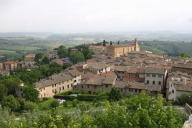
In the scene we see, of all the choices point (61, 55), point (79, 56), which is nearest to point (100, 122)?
Answer: point (79, 56)

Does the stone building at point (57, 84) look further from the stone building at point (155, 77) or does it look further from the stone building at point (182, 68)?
the stone building at point (182, 68)

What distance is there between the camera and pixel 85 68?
56.9 meters

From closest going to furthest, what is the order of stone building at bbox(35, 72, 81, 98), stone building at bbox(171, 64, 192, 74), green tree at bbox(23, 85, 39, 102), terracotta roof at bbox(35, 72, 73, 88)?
green tree at bbox(23, 85, 39, 102) < stone building at bbox(35, 72, 81, 98) < terracotta roof at bbox(35, 72, 73, 88) < stone building at bbox(171, 64, 192, 74)

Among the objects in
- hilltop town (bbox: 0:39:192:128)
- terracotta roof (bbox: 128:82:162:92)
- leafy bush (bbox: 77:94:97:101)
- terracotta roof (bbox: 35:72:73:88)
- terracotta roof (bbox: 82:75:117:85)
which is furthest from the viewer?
terracotta roof (bbox: 35:72:73:88)

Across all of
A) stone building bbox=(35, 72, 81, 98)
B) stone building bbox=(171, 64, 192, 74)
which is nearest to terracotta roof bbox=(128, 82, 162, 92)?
stone building bbox=(171, 64, 192, 74)

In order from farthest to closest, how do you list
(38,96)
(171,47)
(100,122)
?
(171,47)
(38,96)
(100,122)

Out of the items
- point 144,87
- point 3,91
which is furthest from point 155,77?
point 3,91

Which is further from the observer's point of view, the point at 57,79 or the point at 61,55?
the point at 61,55

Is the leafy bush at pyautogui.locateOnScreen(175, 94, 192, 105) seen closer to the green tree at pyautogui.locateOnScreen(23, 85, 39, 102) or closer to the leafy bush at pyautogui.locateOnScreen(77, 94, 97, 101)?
the leafy bush at pyautogui.locateOnScreen(77, 94, 97, 101)

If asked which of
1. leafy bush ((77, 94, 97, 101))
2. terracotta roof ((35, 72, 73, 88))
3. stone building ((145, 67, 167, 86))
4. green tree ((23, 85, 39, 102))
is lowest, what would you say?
leafy bush ((77, 94, 97, 101))

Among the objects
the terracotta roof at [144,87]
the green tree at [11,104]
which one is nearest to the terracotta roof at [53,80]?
the green tree at [11,104]

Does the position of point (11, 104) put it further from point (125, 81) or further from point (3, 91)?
point (125, 81)

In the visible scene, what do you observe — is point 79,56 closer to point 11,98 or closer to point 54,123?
point 11,98

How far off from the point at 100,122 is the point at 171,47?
5765 inches
